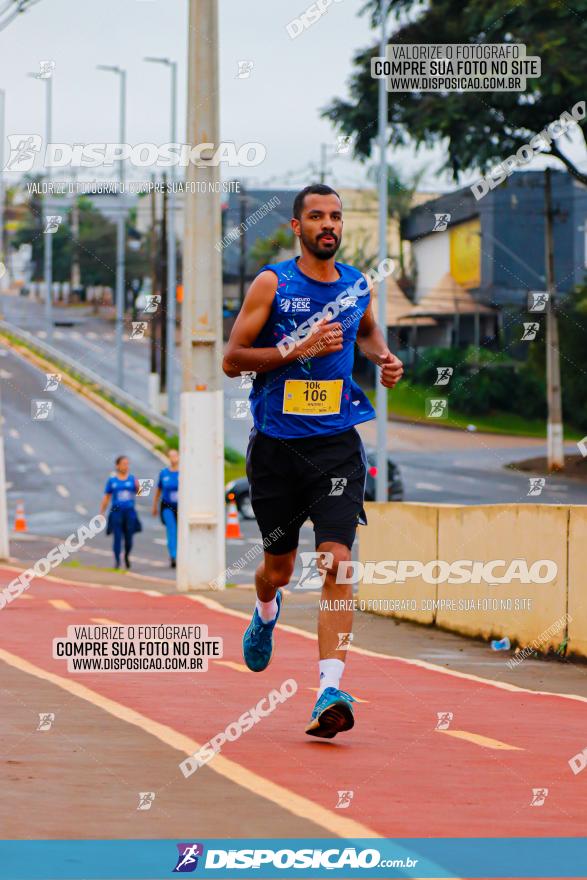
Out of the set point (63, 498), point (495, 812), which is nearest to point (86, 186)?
point (495, 812)

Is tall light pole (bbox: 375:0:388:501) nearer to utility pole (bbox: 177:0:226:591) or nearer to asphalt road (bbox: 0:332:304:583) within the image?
asphalt road (bbox: 0:332:304:583)

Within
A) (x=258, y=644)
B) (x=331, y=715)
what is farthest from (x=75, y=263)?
(x=331, y=715)

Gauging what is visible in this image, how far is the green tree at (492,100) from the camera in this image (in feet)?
124

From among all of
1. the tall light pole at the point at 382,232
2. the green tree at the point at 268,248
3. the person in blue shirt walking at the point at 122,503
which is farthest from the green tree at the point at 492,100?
the green tree at the point at 268,248

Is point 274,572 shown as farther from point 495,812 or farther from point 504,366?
point 504,366

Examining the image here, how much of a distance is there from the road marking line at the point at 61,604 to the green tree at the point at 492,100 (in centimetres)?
2373

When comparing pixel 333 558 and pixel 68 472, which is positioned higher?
pixel 333 558

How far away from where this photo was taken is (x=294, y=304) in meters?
7.80

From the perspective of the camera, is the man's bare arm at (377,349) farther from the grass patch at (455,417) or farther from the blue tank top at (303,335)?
the grass patch at (455,417)

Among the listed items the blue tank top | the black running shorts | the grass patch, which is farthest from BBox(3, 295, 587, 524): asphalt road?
the blue tank top

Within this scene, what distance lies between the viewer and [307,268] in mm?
7840

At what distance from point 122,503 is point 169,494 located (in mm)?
1385

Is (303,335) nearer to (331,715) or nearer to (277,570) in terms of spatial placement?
(277,570)

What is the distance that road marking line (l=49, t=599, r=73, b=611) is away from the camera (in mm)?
15211
